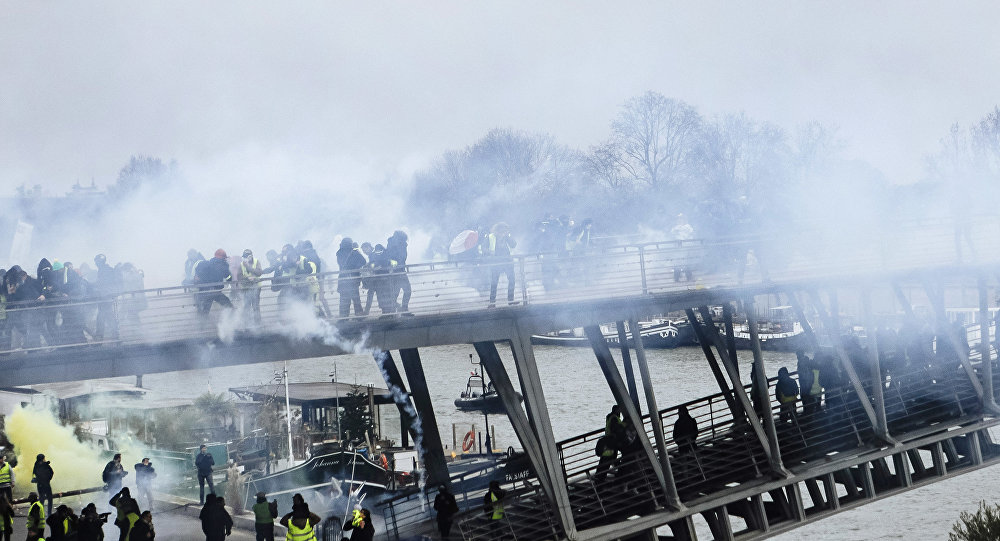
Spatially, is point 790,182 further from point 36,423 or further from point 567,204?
point 36,423

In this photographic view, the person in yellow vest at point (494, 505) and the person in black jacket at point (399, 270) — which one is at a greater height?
the person in black jacket at point (399, 270)

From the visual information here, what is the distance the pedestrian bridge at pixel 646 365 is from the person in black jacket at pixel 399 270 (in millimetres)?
263

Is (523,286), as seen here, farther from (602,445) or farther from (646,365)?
(602,445)

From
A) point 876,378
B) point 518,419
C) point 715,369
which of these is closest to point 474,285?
point 518,419

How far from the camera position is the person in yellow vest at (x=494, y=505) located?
51.3 ft

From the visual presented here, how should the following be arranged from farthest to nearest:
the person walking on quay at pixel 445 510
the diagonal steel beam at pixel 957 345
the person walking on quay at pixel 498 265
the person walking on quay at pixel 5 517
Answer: the diagonal steel beam at pixel 957 345 → the person walking on quay at pixel 5 517 → the person walking on quay at pixel 445 510 → the person walking on quay at pixel 498 265

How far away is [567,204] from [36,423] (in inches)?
1209

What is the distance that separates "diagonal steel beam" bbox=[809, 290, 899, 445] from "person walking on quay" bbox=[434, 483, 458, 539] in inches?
306

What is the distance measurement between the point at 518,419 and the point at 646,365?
2.44m

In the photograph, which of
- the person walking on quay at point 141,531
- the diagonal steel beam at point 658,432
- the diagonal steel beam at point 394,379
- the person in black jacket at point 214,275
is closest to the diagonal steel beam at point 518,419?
the diagonal steel beam at point 658,432

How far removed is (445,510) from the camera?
16.3 meters

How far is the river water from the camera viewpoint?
1398 inches

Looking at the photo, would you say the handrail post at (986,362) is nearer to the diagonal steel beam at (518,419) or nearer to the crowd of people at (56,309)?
the diagonal steel beam at (518,419)

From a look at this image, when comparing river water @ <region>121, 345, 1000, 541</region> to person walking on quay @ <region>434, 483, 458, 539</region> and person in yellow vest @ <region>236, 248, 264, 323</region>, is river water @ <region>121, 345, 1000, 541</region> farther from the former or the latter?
person in yellow vest @ <region>236, 248, 264, 323</region>
